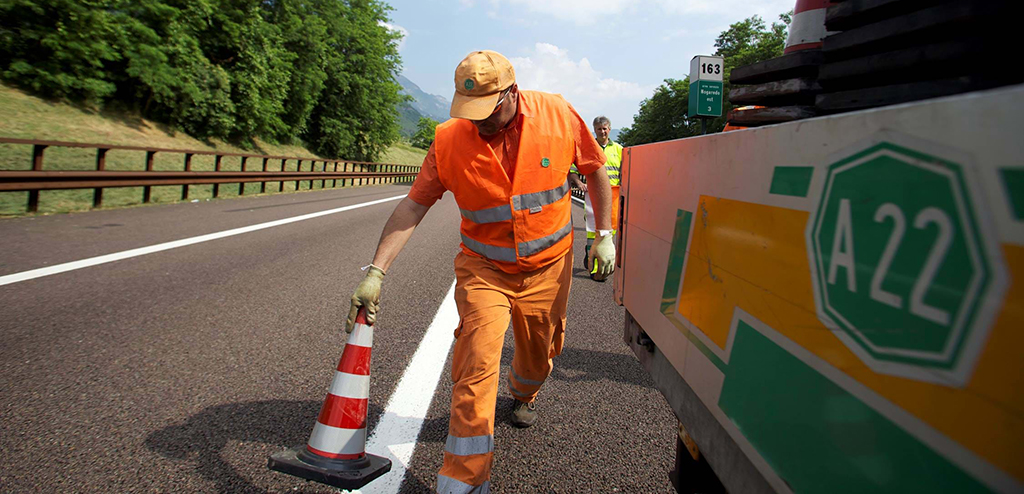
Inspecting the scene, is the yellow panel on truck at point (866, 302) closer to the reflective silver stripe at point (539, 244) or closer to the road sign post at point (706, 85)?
the reflective silver stripe at point (539, 244)

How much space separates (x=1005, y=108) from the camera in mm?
712

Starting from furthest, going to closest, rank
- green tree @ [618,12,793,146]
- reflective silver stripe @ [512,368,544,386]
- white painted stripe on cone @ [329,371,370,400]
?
green tree @ [618,12,793,146] < reflective silver stripe @ [512,368,544,386] < white painted stripe on cone @ [329,371,370,400]

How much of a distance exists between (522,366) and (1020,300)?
8.47 feet

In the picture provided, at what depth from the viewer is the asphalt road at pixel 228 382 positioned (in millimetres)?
2645

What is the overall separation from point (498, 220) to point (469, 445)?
3.36 ft

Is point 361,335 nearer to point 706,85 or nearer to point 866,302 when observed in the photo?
point 866,302

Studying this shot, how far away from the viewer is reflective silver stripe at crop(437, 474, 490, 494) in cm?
227

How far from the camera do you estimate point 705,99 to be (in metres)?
8.18

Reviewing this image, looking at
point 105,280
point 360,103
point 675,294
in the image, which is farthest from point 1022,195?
point 360,103

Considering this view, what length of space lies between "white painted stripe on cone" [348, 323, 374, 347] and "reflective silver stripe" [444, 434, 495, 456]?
57cm

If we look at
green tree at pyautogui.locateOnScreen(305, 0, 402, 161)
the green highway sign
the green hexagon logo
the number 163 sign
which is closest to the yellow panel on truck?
the green hexagon logo

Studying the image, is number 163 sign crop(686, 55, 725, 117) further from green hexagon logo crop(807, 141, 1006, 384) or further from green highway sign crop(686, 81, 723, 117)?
green hexagon logo crop(807, 141, 1006, 384)

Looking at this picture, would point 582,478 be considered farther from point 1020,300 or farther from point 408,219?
point 1020,300

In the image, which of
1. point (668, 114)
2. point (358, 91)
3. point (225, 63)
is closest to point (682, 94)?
point (668, 114)
